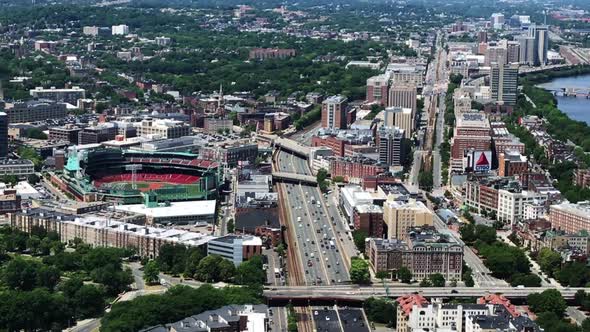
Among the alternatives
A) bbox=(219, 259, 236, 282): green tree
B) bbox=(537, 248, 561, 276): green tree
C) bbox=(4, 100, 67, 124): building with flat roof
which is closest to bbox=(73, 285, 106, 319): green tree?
bbox=(219, 259, 236, 282): green tree

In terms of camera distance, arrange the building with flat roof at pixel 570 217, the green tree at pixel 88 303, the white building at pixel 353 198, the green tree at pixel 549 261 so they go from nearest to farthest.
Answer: the green tree at pixel 88 303, the green tree at pixel 549 261, the building with flat roof at pixel 570 217, the white building at pixel 353 198

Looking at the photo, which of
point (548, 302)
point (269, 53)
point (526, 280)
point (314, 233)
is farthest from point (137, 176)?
point (269, 53)

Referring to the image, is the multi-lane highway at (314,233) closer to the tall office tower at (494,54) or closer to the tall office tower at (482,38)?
the tall office tower at (494,54)

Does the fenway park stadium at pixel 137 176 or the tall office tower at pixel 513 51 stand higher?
the tall office tower at pixel 513 51

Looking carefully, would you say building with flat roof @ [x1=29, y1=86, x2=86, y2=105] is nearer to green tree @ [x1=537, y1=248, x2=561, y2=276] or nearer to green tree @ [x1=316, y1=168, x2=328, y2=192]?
green tree @ [x1=316, y1=168, x2=328, y2=192]

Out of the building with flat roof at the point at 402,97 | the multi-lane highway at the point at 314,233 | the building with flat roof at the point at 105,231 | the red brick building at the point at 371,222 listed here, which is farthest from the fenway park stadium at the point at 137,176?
the building with flat roof at the point at 402,97

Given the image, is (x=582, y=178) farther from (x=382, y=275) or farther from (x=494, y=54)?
(x=494, y=54)
